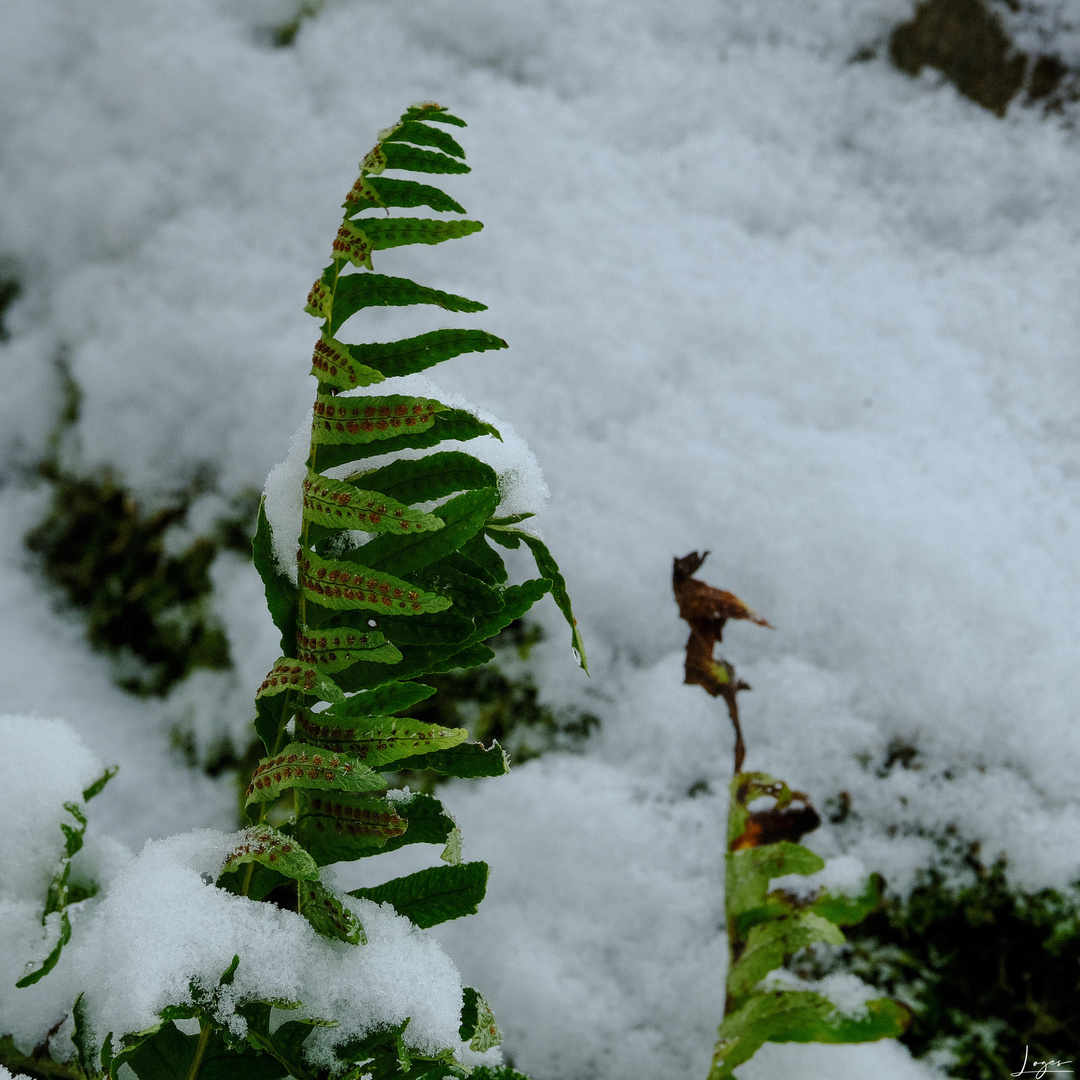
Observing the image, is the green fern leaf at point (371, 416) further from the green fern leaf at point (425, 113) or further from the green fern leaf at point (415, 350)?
the green fern leaf at point (425, 113)

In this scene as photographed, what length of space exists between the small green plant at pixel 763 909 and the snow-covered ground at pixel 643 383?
0.39 feet

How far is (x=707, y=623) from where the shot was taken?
34.6 inches

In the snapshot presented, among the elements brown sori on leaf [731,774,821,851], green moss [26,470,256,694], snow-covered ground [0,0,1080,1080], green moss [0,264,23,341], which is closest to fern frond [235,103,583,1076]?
brown sori on leaf [731,774,821,851]

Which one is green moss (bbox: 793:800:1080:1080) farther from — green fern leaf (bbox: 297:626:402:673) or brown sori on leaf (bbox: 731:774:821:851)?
green fern leaf (bbox: 297:626:402:673)

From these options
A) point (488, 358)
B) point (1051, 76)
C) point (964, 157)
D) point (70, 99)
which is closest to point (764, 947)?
point (488, 358)

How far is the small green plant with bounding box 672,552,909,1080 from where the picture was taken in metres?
0.83

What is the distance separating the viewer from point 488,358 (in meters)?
1.45

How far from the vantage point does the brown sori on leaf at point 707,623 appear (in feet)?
2.79

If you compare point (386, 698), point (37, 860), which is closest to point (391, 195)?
point (386, 698)

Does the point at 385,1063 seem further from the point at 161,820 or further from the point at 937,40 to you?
the point at 937,40

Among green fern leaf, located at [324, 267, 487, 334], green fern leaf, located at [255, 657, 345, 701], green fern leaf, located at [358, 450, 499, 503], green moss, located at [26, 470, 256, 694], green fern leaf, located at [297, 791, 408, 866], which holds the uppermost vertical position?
green fern leaf, located at [324, 267, 487, 334]

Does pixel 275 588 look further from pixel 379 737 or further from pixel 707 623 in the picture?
pixel 707 623

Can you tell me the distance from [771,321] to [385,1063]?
125 cm

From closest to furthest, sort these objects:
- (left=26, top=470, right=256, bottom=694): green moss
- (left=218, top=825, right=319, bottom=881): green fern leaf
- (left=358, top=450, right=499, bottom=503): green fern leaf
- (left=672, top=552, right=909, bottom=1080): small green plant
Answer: (left=218, top=825, right=319, bottom=881): green fern leaf
(left=358, top=450, right=499, bottom=503): green fern leaf
(left=672, top=552, right=909, bottom=1080): small green plant
(left=26, top=470, right=256, bottom=694): green moss
